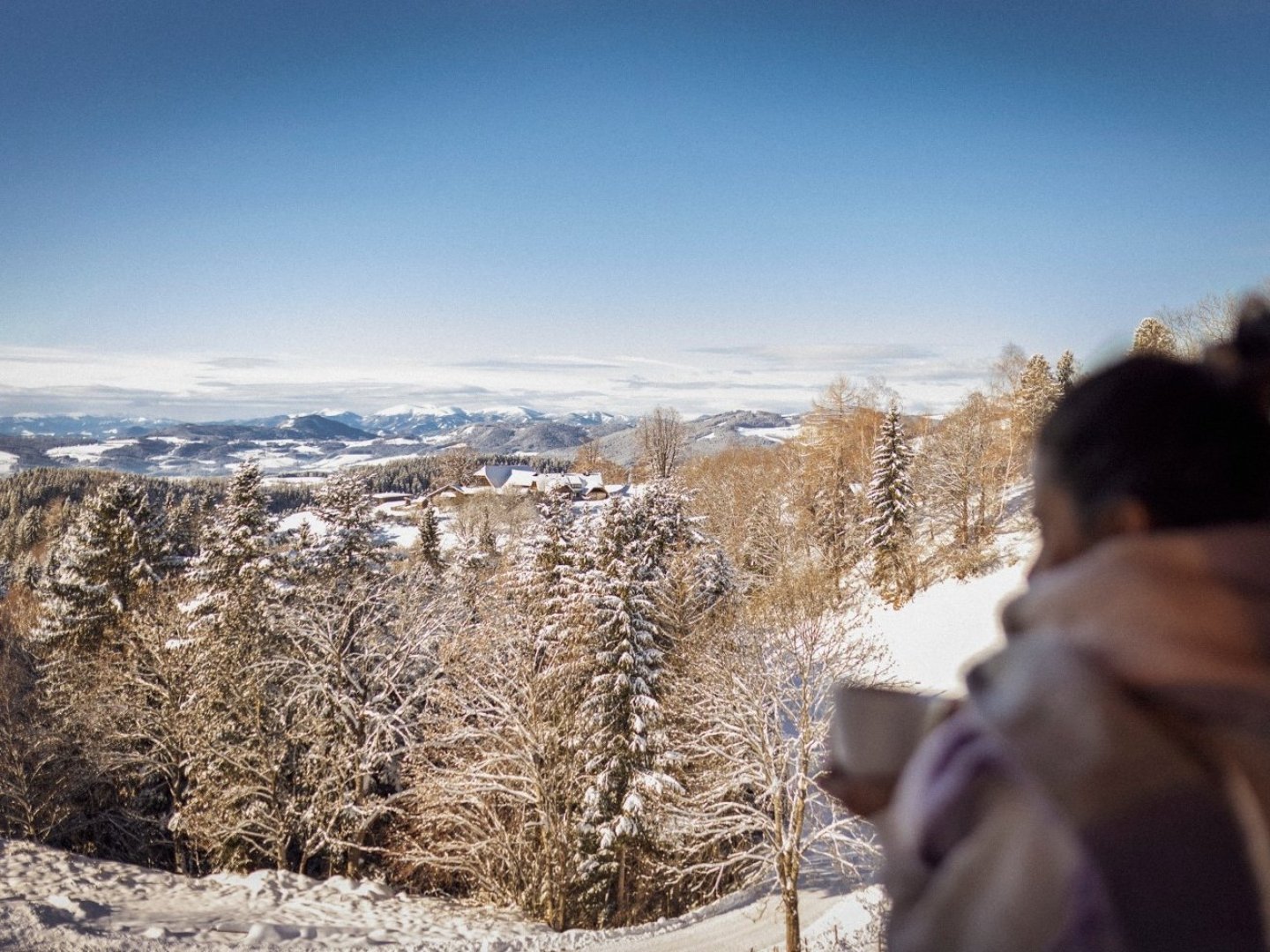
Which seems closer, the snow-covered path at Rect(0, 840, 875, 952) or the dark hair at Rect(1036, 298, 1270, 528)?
the dark hair at Rect(1036, 298, 1270, 528)

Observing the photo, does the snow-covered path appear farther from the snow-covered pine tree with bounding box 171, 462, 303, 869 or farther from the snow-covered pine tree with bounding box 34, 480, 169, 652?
the snow-covered pine tree with bounding box 34, 480, 169, 652

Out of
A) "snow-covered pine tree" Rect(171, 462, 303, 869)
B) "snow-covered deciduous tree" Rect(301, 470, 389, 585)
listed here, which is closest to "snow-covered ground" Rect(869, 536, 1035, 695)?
"snow-covered deciduous tree" Rect(301, 470, 389, 585)

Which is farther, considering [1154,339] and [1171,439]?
[1154,339]

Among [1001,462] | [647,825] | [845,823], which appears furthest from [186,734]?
[1001,462]

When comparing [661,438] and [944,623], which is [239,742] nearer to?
[944,623]

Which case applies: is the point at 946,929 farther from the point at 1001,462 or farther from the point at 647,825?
the point at 1001,462

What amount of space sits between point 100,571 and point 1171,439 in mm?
33976

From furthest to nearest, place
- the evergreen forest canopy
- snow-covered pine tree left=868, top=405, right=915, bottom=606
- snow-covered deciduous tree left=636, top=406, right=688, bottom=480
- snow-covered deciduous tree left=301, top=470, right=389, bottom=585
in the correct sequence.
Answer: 1. snow-covered deciduous tree left=636, top=406, right=688, bottom=480
2. snow-covered pine tree left=868, top=405, right=915, bottom=606
3. snow-covered deciduous tree left=301, top=470, right=389, bottom=585
4. the evergreen forest canopy

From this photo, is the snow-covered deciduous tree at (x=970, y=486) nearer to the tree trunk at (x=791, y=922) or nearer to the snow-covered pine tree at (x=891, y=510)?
the snow-covered pine tree at (x=891, y=510)

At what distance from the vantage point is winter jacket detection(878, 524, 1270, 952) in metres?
0.67

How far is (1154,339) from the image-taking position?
19.3m

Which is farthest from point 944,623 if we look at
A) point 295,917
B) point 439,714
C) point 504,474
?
point 504,474

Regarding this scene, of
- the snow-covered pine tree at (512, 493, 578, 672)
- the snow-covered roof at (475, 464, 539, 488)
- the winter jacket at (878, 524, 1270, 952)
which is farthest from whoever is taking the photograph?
the snow-covered roof at (475, 464, 539, 488)

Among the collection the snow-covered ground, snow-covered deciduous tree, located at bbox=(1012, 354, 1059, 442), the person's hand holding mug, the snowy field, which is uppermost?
snow-covered deciduous tree, located at bbox=(1012, 354, 1059, 442)
